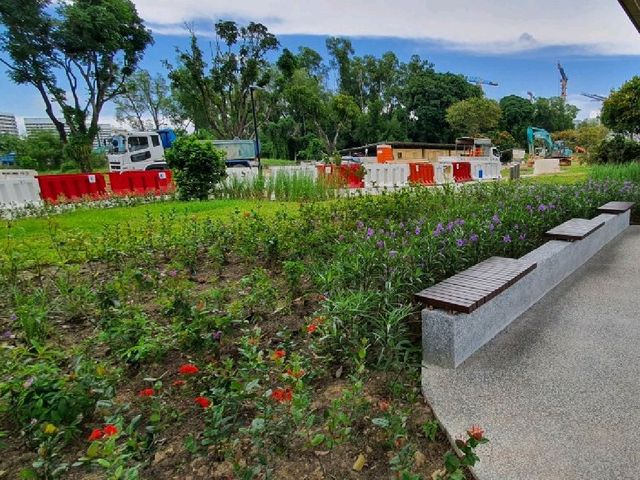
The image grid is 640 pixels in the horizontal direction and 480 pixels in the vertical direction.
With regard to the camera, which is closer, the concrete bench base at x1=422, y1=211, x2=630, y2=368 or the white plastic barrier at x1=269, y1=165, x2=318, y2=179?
the concrete bench base at x1=422, y1=211, x2=630, y2=368

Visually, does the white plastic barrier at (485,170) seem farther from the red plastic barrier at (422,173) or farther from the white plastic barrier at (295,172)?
the white plastic barrier at (295,172)

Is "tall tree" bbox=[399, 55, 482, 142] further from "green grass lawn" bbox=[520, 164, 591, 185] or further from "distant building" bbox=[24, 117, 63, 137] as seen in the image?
"distant building" bbox=[24, 117, 63, 137]

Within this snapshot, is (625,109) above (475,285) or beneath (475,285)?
above

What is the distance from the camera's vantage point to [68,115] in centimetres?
2888

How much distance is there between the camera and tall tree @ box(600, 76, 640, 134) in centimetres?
1452

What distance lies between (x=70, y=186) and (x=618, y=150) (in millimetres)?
18632

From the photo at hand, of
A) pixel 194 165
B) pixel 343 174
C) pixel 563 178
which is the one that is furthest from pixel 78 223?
pixel 563 178

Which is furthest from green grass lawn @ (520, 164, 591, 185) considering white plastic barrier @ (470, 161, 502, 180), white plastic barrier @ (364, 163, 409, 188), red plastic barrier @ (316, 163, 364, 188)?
red plastic barrier @ (316, 163, 364, 188)

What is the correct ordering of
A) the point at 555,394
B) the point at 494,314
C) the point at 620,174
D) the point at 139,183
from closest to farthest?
the point at 555,394
the point at 494,314
the point at 620,174
the point at 139,183

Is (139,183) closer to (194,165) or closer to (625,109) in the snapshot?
(194,165)

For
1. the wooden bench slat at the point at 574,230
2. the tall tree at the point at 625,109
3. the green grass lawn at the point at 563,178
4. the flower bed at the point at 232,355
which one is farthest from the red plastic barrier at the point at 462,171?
the flower bed at the point at 232,355

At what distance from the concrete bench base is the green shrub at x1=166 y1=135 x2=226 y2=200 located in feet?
25.5

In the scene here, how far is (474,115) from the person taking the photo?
1838 inches

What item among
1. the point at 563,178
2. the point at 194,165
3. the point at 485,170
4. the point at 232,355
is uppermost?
the point at 194,165
